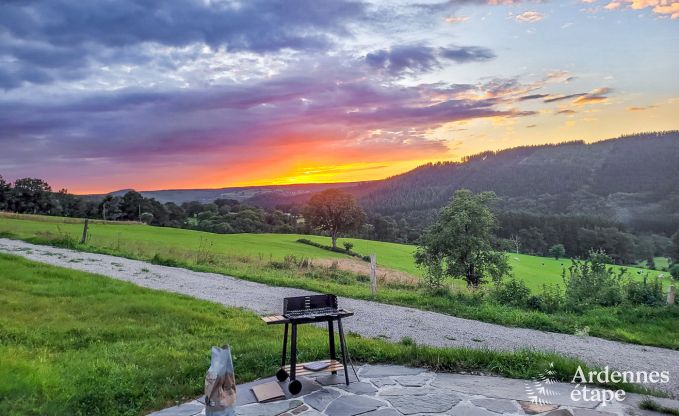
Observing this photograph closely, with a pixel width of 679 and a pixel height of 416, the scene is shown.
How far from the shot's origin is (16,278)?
13062 mm

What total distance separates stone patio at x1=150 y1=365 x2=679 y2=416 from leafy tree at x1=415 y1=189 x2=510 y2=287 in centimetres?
1826

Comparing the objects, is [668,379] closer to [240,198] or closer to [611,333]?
[611,333]

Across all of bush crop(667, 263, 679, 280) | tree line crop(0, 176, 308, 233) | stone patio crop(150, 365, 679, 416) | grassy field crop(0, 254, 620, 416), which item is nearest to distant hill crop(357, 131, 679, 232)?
tree line crop(0, 176, 308, 233)

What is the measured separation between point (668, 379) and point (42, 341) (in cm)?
986

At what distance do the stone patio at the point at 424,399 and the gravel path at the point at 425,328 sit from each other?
2118 millimetres

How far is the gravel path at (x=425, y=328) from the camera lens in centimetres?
820

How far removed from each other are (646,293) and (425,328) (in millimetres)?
6468

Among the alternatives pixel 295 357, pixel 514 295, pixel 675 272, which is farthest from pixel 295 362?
pixel 675 272

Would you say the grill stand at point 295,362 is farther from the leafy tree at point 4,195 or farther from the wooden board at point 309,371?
the leafy tree at point 4,195

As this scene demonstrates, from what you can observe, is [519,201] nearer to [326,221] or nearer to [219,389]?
[326,221]

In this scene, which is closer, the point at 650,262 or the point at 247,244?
the point at 247,244

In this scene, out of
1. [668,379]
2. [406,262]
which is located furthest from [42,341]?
[406,262]

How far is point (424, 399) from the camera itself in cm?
524

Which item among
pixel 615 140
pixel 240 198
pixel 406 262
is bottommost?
pixel 406 262
